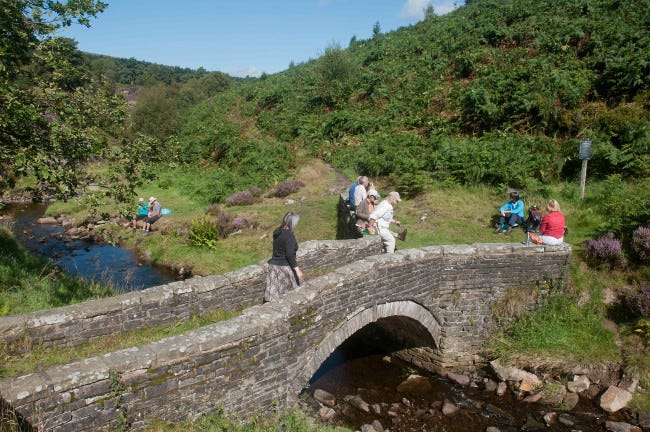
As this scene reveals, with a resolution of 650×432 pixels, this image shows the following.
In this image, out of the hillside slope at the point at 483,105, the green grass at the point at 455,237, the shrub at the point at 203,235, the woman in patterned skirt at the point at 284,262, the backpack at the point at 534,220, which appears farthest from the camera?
the shrub at the point at 203,235

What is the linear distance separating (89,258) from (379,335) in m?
13.2

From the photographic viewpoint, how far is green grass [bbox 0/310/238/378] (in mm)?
6508

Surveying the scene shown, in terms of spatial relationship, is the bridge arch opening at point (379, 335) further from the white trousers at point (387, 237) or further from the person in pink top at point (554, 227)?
the person in pink top at point (554, 227)

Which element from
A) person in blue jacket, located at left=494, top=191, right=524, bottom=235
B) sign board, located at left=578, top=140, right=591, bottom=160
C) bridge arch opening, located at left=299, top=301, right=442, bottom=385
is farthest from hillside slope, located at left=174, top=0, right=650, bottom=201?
bridge arch opening, located at left=299, top=301, right=442, bottom=385

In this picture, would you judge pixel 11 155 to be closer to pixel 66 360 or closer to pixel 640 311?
pixel 66 360

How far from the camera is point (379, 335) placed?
40.5 ft

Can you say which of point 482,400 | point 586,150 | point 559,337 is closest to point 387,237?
point 482,400

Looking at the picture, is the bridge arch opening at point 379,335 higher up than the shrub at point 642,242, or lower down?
lower down

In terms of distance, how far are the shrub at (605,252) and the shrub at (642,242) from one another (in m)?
0.34

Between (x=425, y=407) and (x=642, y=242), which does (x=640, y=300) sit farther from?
(x=425, y=407)

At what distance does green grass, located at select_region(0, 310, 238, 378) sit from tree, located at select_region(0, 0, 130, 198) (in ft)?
10.9

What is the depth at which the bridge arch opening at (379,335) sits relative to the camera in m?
8.10

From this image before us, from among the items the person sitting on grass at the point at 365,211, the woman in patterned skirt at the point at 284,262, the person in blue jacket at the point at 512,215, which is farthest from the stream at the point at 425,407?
the person in blue jacket at the point at 512,215

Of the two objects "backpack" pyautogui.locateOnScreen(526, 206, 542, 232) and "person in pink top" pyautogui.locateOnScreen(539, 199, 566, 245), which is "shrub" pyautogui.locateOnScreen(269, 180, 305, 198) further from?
"person in pink top" pyautogui.locateOnScreen(539, 199, 566, 245)
